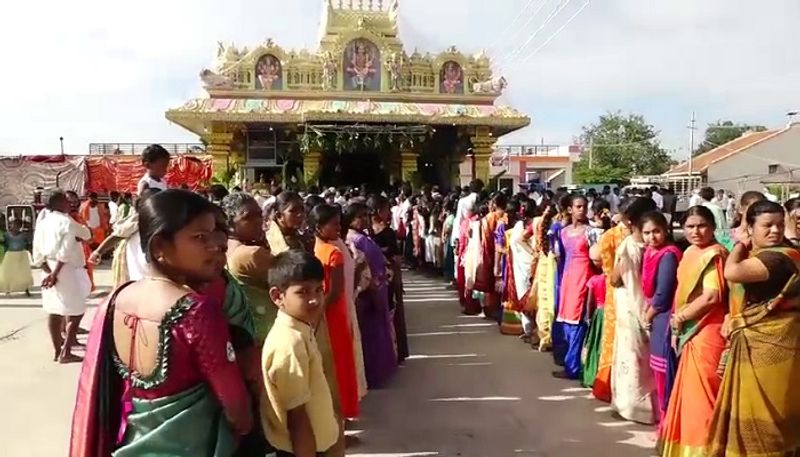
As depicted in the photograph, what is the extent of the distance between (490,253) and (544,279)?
1.57 metres

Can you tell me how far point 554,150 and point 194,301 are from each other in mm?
47143

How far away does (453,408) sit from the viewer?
459 centimetres

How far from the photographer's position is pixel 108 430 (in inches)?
68.0

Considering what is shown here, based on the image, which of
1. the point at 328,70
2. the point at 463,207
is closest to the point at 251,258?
the point at 463,207

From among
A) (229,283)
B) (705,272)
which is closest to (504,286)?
(705,272)

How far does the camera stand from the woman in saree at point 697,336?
316cm

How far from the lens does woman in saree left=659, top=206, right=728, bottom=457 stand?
3158mm

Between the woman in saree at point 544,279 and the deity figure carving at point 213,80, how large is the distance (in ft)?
37.1

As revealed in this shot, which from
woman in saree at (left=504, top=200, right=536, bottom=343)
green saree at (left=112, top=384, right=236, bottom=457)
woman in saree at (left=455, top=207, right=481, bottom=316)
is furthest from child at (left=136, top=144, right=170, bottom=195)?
woman in saree at (left=455, top=207, right=481, bottom=316)

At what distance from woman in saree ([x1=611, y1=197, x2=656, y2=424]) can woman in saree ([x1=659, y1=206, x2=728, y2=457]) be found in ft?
2.15

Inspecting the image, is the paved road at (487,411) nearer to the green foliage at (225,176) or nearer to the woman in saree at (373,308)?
the woman in saree at (373,308)

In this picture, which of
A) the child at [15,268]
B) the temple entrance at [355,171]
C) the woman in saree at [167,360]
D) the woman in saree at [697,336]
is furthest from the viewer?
the temple entrance at [355,171]

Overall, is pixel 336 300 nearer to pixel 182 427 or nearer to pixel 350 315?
pixel 350 315

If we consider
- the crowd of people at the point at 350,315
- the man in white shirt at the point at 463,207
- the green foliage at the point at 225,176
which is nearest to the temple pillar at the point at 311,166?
the green foliage at the point at 225,176
